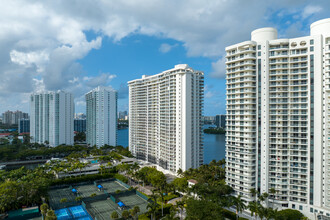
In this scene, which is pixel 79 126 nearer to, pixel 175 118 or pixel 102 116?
pixel 102 116

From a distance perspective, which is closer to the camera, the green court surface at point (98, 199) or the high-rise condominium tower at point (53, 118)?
the green court surface at point (98, 199)

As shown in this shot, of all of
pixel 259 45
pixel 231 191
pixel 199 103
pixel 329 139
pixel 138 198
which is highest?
pixel 259 45

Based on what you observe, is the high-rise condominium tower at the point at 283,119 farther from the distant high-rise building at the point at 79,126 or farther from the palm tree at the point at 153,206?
the distant high-rise building at the point at 79,126

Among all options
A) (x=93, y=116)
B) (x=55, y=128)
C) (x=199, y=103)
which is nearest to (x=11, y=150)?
(x=55, y=128)

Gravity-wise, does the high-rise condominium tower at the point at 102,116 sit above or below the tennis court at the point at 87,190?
above

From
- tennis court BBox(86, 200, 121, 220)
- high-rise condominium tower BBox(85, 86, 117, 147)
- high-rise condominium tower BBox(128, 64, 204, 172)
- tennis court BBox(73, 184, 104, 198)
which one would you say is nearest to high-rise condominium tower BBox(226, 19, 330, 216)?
high-rise condominium tower BBox(128, 64, 204, 172)

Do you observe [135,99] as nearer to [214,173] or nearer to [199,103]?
[199,103]

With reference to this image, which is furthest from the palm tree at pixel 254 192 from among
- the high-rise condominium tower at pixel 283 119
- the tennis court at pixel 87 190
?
the tennis court at pixel 87 190

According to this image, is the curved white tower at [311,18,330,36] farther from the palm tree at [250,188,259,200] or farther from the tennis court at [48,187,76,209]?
the tennis court at [48,187,76,209]
